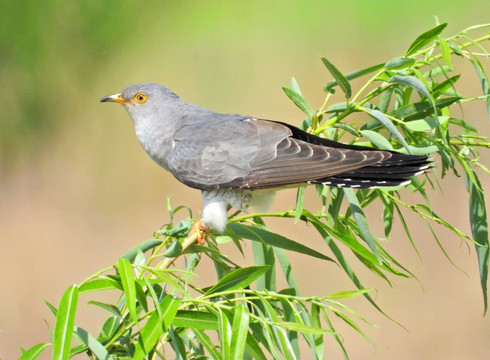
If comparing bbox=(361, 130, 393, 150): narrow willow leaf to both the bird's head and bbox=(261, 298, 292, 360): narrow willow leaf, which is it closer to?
bbox=(261, 298, 292, 360): narrow willow leaf

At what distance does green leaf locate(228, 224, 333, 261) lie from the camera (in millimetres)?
834

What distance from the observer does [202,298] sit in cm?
72

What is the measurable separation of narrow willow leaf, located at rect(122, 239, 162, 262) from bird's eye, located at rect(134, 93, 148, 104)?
481 mm

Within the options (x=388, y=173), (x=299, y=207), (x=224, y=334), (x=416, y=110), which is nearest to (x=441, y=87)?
(x=416, y=110)

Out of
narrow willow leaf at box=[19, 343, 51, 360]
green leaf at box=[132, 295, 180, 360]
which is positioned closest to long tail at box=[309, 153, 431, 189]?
green leaf at box=[132, 295, 180, 360]

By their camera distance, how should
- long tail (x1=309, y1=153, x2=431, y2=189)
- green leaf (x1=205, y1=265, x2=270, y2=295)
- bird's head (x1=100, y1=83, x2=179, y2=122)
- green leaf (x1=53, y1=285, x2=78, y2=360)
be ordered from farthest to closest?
bird's head (x1=100, y1=83, x2=179, y2=122), long tail (x1=309, y1=153, x2=431, y2=189), green leaf (x1=205, y1=265, x2=270, y2=295), green leaf (x1=53, y1=285, x2=78, y2=360)

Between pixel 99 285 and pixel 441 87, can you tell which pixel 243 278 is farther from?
pixel 441 87

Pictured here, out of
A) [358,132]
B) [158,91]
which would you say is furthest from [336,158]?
[158,91]

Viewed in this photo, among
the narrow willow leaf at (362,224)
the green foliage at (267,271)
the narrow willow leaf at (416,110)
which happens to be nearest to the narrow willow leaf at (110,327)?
the green foliage at (267,271)

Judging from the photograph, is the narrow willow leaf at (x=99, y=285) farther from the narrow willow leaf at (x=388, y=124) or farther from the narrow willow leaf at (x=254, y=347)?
the narrow willow leaf at (x=388, y=124)

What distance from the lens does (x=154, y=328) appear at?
679 millimetres

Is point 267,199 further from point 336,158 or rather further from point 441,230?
point 441,230

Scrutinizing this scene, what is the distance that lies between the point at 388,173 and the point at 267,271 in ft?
0.69

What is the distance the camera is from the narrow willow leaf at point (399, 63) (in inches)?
32.4
